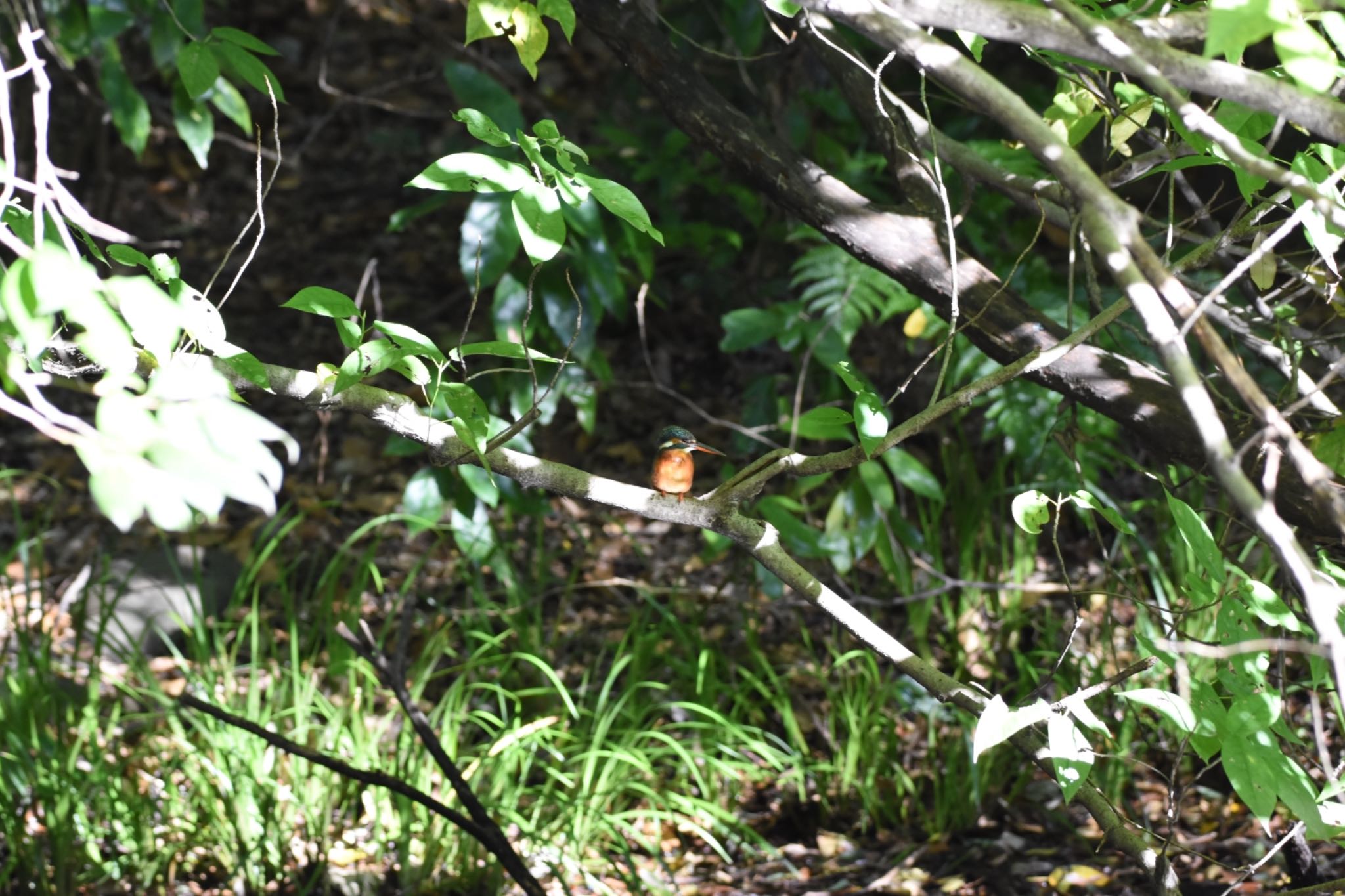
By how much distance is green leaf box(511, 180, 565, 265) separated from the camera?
1.05m

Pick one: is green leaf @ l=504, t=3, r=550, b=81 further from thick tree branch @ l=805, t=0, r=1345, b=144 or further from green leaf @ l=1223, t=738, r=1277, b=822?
green leaf @ l=1223, t=738, r=1277, b=822

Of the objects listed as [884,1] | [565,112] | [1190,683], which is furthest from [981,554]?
[565,112]

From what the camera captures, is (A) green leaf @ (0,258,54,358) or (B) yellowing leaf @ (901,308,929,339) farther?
(B) yellowing leaf @ (901,308,929,339)

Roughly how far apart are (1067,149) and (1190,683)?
2.00 ft

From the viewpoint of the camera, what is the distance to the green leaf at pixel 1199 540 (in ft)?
3.71

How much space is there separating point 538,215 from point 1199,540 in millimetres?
717

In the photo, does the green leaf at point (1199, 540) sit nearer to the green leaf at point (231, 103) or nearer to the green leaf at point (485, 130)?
the green leaf at point (485, 130)

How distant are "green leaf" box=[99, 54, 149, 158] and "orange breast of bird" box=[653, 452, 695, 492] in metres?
1.70

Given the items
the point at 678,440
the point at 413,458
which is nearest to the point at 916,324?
the point at 678,440

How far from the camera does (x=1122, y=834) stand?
4.39ft

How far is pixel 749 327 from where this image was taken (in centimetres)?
271

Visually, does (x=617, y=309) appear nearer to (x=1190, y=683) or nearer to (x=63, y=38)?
(x=63, y=38)

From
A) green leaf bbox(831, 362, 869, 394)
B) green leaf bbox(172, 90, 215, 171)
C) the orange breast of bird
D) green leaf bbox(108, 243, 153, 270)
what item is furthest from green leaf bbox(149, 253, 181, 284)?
green leaf bbox(172, 90, 215, 171)

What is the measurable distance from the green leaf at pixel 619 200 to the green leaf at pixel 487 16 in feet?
1.10
